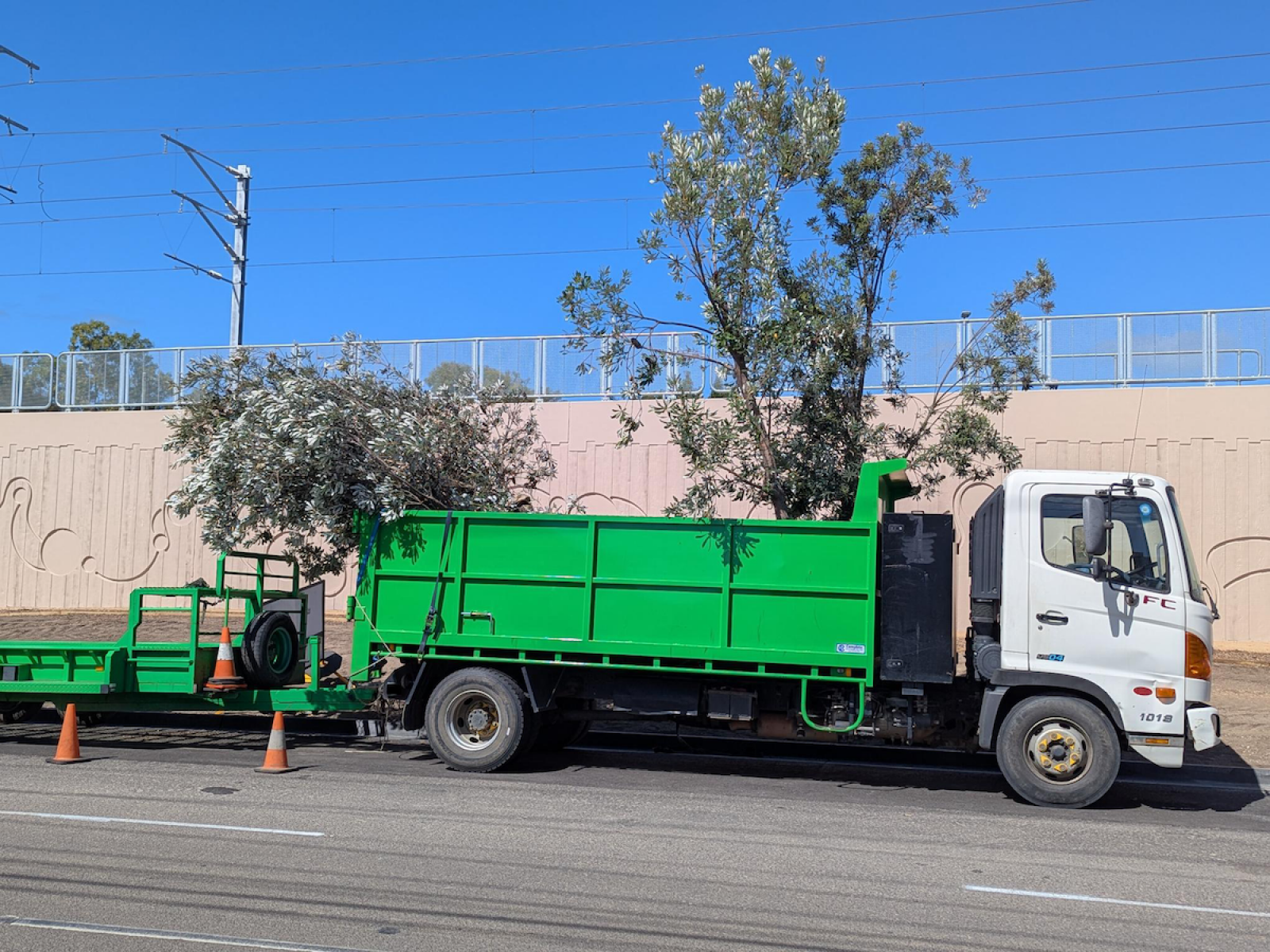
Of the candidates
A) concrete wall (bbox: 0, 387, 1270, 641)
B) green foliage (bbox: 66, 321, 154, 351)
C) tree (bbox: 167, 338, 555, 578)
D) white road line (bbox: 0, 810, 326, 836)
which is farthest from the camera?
green foliage (bbox: 66, 321, 154, 351)

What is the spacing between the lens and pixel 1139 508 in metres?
9.28

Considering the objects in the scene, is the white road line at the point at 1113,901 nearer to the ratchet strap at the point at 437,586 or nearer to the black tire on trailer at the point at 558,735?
the ratchet strap at the point at 437,586

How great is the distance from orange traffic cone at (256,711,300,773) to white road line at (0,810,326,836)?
227 cm

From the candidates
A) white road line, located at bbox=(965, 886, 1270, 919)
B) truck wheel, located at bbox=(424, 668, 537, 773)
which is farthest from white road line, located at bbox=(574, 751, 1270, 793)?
white road line, located at bbox=(965, 886, 1270, 919)

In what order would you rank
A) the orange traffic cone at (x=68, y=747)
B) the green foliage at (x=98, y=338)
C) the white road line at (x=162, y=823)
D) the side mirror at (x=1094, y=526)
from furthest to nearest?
the green foliage at (x=98, y=338) < the orange traffic cone at (x=68, y=747) < the side mirror at (x=1094, y=526) < the white road line at (x=162, y=823)

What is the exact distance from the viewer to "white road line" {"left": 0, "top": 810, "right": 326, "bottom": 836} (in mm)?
7848

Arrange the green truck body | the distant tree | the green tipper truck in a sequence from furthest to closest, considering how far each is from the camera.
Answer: the distant tree
the green truck body
the green tipper truck

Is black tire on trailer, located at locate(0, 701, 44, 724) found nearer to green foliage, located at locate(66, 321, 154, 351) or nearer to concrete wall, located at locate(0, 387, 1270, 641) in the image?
concrete wall, located at locate(0, 387, 1270, 641)

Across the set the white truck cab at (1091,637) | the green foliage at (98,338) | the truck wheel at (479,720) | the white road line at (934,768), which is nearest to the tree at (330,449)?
the truck wheel at (479,720)

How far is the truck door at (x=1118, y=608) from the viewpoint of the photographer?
9117 millimetres

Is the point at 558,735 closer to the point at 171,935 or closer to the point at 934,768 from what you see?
the point at 934,768

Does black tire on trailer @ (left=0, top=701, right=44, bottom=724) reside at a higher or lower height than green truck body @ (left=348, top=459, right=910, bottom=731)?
lower

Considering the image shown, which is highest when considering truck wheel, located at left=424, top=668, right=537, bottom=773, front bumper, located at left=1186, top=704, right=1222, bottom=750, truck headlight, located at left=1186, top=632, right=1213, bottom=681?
truck headlight, located at left=1186, top=632, right=1213, bottom=681

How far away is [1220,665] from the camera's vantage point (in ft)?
59.6
